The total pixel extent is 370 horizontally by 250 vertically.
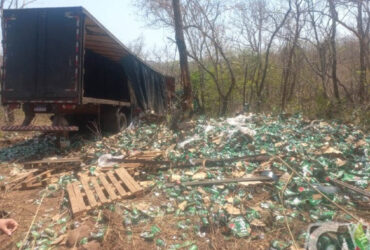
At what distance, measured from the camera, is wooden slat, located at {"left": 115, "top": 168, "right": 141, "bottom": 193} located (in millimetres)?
3908

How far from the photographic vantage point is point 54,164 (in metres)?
5.07

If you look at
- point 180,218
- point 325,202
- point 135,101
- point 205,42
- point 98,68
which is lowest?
point 180,218

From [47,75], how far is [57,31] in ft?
3.06

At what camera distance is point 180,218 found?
331cm

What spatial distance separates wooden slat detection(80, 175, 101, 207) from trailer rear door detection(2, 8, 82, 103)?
2.14 meters

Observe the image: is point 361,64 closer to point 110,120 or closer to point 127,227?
point 110,120

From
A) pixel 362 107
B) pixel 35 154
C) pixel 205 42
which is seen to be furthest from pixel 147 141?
pixel 205 42

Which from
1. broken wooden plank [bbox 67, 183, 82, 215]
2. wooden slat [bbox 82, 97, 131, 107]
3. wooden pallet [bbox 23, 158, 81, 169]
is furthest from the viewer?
wooden slat [bbox 82, 97, 131, 107]

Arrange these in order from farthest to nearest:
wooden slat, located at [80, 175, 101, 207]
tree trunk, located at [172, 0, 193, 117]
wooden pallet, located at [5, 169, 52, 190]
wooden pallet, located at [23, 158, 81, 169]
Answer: tree trunk, located at [172, 0, 193, 117]
wooden pallet, located at [23, 158, 81, 169]
wooden pallet, located at [5, 169, 52, 190]
wooden slat, located at [80, 175, 101, 207]

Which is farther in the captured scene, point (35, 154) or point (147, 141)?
point (147, 141)

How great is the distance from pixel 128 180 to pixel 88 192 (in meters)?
0.60

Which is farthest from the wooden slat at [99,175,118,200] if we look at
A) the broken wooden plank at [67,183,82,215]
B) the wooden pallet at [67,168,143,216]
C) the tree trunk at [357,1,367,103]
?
the tree trunk at [357,1,367,103]

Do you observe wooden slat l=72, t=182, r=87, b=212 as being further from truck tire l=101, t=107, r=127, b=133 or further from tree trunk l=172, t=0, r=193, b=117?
tree trunk l=172, t=0, r=193, b=117

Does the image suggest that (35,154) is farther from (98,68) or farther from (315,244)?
(315,244)
